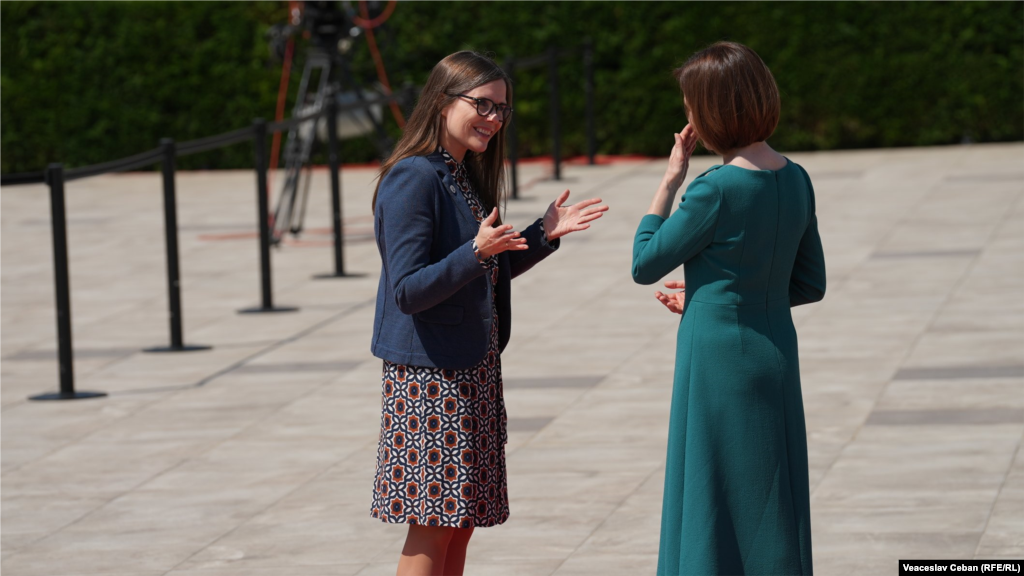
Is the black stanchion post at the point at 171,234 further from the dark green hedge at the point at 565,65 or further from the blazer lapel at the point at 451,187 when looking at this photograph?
the dark green hedge at the point at 565,65

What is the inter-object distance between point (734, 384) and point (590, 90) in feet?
50.7

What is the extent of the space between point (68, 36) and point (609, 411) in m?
15.4

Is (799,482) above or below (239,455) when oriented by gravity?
above

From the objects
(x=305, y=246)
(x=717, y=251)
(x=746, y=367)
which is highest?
(x=717, y=251)

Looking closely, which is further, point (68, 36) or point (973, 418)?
point (68, 36)

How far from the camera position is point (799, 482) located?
12.3ft

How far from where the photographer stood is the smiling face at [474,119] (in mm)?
3926

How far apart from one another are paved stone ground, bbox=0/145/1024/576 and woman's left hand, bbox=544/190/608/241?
61.7 inches

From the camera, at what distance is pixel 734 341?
3.68 meters

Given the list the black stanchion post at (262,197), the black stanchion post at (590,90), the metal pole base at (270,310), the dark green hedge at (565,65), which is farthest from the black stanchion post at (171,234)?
the black stanchion post at (590,90)

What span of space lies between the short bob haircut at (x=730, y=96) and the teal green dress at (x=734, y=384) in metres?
0.09

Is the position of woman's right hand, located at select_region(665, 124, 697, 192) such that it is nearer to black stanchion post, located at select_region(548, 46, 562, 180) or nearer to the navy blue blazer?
the navy blue blazer

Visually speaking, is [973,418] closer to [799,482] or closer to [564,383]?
[564,383]

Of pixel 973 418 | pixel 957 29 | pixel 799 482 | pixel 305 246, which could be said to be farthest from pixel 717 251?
pixel 957 29
